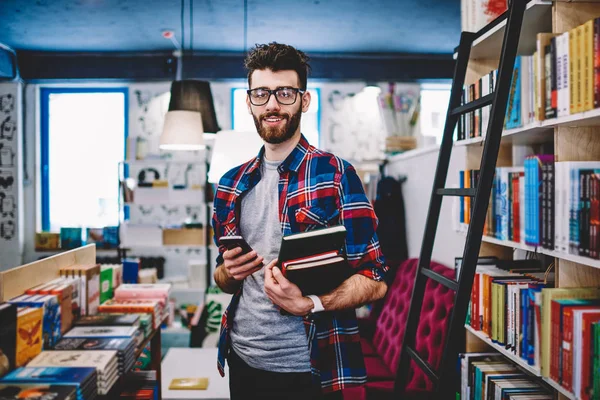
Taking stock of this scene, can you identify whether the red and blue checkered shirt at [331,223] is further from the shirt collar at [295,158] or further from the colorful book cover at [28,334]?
the colorful book cover at [28,334]

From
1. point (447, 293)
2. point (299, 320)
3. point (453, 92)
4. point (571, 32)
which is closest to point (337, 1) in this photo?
point (453, 92)

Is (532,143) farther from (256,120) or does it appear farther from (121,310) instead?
(121,310)

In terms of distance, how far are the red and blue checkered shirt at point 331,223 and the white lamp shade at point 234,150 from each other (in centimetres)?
149

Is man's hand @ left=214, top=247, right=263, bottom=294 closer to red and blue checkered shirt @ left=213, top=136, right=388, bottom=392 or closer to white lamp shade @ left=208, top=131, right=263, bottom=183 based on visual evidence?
red and blue checkered shirt @ left=213, top=136, right=388, bottom=392

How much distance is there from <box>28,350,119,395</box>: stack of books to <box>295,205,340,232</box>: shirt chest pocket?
0.86m

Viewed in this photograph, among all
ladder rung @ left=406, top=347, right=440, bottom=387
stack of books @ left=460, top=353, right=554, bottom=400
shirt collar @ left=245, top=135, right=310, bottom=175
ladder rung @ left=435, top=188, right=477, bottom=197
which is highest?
shirt collar @ left=245, top=135, right=310, bottom=175

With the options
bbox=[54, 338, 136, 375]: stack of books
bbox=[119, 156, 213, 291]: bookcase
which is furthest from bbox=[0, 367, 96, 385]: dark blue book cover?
bbox=[119, 156, 213, 291]: bookcase

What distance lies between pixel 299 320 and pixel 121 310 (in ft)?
4.15

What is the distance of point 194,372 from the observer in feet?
8.99

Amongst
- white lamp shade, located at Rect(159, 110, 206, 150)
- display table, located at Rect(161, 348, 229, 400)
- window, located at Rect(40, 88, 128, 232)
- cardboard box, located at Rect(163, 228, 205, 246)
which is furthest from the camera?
window, located at Rect(40, 88, 128, 232)

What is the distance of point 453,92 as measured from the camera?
6.68 ft

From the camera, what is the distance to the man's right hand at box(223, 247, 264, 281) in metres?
1.30

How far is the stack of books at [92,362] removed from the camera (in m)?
1.58

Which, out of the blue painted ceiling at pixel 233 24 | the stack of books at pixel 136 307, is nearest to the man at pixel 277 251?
the stack of books at pixel 136 307
